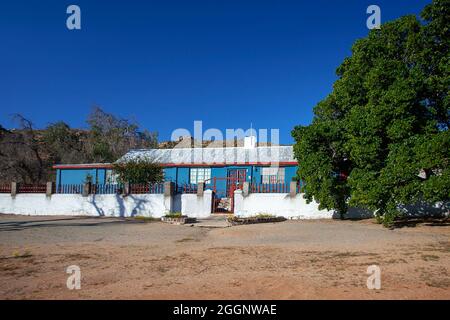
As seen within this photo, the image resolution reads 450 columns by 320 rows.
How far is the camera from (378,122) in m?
12.9

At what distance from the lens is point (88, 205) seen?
22.3 m

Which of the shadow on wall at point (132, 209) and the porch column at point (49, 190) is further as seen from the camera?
the porch column at point (49, 190)

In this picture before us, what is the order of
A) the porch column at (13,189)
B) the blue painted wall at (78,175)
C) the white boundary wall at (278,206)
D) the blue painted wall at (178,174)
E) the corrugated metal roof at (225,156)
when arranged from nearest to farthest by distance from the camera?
the white boundary wall at (278,206)
the porch column at (13,189)
the blue painted wall at (178,174)
the corrugated metal roof at (225,156)
the blue painted wall at (78,175)

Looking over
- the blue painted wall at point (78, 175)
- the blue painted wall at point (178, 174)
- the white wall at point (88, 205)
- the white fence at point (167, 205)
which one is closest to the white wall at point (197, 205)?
the white fence at point (167, 205)

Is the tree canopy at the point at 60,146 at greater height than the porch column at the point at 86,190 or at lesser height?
greater

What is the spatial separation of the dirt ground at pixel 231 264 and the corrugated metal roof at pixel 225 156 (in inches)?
509

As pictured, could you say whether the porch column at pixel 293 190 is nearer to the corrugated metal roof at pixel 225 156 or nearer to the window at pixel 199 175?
the corrugated metal roof at pixel 225 156

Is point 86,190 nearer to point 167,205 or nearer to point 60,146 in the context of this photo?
Answer: point 167,205

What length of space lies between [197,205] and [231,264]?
12765 millimetres

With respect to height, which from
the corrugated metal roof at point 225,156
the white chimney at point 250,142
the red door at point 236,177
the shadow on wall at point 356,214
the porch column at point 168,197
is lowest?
the shadow on wall at point 356,214

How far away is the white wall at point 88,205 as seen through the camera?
2097cm

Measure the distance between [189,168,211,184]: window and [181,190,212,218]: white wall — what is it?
6002mm

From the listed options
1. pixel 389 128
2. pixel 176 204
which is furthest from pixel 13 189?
pixel 389 128

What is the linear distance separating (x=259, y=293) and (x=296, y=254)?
3462 millimetres
